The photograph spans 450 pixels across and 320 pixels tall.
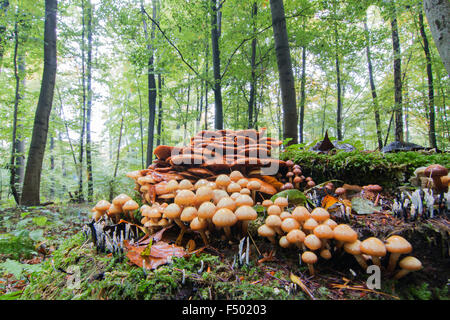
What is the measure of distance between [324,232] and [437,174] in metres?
1.11

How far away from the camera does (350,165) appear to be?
2.11m

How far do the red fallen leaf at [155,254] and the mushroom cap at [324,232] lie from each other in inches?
35.1

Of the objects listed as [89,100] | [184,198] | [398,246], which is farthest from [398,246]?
[89,100]

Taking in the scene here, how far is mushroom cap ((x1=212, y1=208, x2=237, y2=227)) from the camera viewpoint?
124cm

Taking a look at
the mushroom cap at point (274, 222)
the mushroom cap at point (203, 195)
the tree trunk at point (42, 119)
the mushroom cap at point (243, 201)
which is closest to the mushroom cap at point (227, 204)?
the mushroom cap at point (243, 201)

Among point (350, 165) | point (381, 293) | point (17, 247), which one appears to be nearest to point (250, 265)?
point (381, 293)

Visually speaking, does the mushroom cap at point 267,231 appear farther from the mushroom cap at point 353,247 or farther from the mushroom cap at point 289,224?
the mushroom cap at point 353,247

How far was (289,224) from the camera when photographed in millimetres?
1197

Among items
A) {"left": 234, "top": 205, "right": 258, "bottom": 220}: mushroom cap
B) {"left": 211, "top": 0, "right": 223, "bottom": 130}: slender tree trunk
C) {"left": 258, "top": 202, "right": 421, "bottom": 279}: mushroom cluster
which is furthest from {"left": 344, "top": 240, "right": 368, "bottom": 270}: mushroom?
{"left": 211, "top": 0, "right": 223, "bottom": 130}: slender tree trunk

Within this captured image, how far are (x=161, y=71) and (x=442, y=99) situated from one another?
1093cm

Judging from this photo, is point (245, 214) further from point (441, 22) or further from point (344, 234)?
point (441, 22)

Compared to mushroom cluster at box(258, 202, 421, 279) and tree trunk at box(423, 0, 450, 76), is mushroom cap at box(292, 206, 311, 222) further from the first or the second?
tree trunk at box(423, 0, 450, 76)

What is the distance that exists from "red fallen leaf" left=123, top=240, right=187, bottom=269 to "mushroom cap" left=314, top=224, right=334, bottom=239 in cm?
89

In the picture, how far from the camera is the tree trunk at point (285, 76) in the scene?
11.8 feet
